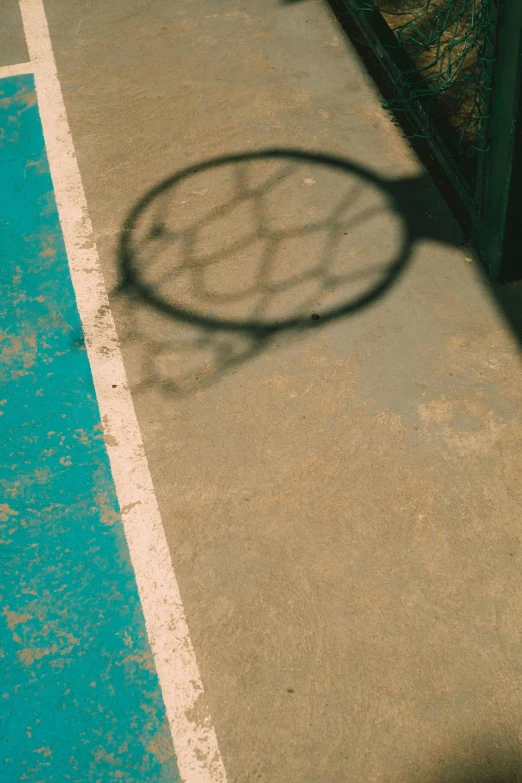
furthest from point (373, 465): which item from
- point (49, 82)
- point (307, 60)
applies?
point (49, 82)

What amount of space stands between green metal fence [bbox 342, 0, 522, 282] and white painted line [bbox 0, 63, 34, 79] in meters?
2.50

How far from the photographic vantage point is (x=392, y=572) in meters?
3.46

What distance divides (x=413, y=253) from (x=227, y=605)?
2351 millimetres

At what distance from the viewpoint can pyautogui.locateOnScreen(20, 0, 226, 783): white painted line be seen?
3113mm

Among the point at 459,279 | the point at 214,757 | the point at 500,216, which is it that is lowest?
the point at 214,757

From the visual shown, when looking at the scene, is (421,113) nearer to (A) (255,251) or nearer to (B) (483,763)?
(A) (255,251)

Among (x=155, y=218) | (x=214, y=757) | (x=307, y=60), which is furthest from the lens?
(x=307, y=60)

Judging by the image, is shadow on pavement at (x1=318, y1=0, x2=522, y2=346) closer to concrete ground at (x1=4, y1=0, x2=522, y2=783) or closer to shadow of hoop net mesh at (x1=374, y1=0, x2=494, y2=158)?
concrete ground at (x1=4, y1=0, x2=522, y2=783)

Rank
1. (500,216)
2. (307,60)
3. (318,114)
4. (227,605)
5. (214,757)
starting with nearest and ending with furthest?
(214,757), (227,605), (500,216), (318,114), (307,60)

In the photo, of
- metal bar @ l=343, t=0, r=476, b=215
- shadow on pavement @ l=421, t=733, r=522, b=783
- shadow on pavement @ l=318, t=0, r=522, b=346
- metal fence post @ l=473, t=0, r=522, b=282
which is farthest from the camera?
metal bar @ l=343, t=0, r=476, b=215

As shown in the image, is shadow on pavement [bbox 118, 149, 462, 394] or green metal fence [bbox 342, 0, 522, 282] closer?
green metal fence [bbox 342, 0, 522, 282]

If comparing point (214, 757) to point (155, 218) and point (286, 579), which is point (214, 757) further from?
point (155, 218)

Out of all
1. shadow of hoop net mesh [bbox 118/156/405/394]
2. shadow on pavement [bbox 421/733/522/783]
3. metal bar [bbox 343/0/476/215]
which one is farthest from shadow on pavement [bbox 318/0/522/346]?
shadow on pavement [bbox 421/733/522/783]

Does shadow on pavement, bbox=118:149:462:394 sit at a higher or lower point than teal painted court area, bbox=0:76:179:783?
higher
